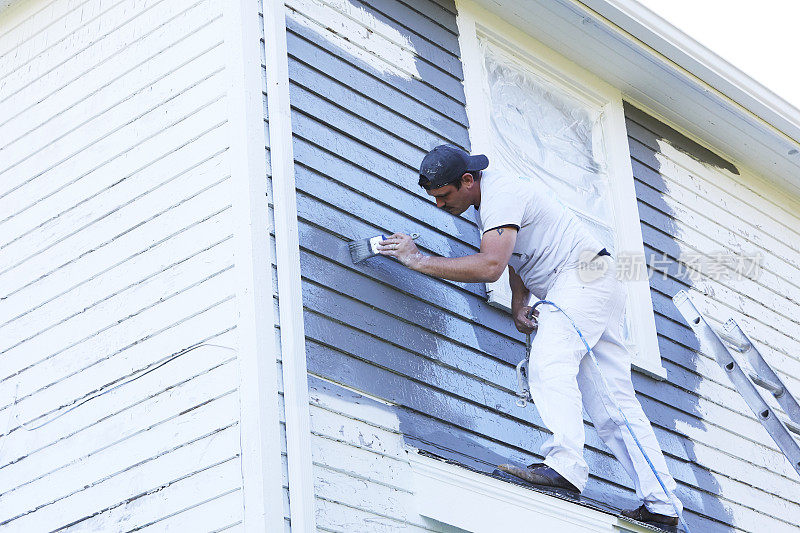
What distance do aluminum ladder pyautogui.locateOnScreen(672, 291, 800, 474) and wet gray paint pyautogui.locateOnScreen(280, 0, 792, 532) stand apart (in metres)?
0.82

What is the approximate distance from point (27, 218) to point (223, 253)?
1.63 meters

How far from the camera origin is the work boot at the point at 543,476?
15.1ft

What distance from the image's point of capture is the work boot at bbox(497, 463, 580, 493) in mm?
4605

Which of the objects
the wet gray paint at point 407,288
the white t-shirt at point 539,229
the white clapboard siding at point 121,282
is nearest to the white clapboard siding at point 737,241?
the wet gray paint at point 407,288

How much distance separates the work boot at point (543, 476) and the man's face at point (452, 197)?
1.22m

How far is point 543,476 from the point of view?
4633mm

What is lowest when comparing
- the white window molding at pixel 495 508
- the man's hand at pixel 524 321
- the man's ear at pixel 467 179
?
the white window molding at pixel 495 508

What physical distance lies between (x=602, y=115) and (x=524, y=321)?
2.50m

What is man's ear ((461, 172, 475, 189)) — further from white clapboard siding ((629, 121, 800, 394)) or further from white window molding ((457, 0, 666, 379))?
white clapboard siding ((629, 121, 800, 394))

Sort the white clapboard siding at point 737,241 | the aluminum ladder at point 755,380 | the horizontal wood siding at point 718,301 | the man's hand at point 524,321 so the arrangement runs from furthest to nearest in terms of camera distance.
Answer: the white clapboard siding at point 737,241, the horizontal wood siding at point 718,301, the man's hand at point 524,321, the aluminum ladder at point 755,380

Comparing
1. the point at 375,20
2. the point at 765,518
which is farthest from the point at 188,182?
the point at 765,518

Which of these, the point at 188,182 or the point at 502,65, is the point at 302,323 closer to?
the point at 188,182

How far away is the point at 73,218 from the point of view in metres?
5.41

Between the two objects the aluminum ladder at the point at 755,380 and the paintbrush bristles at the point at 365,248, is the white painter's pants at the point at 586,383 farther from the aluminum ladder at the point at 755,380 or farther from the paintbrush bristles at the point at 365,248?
the paintbrush bristles at the point at 365,248
